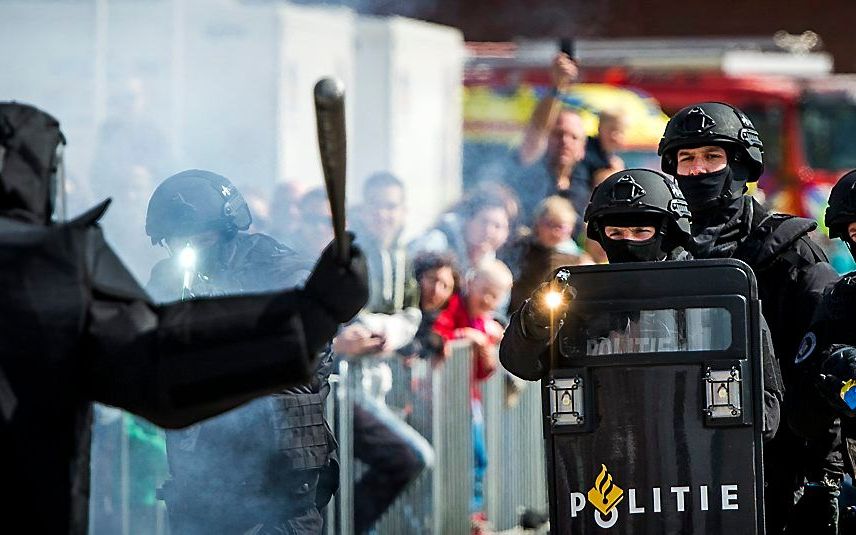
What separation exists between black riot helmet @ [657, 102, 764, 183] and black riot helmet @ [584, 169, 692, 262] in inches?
20.1

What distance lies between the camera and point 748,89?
1864 centimetres

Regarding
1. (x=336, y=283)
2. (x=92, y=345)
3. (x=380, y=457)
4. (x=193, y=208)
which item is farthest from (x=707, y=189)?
(x=92, y=345)

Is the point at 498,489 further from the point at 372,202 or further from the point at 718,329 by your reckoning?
the point at 718,329

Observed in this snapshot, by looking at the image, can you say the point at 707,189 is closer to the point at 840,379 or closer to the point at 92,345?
the point at 840,379

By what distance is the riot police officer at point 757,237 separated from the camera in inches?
211

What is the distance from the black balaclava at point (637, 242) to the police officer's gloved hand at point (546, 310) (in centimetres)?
48

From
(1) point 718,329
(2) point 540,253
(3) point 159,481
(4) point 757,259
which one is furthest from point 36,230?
(2) point 540,253

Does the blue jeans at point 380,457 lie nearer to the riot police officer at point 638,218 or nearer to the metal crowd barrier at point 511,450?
the metal crowd barrier at point 511,450

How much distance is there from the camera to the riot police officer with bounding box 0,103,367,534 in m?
3.12

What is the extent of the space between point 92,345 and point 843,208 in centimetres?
287

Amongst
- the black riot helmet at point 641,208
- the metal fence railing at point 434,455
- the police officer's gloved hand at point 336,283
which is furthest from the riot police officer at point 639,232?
the metal fence railing at point 434,455

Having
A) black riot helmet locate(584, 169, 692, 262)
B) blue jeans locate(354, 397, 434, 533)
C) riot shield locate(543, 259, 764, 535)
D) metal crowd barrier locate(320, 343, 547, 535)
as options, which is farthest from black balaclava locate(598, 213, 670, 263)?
blue jeans locate(354, 397, 434, 533)

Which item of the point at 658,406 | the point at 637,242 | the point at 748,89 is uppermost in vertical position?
the point at 748,89

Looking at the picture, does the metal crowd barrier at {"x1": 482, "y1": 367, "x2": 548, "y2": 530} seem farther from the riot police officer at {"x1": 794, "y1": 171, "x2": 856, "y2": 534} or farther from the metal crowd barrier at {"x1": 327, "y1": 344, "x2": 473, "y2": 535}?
the riot police officer at {"x1": 794, "y1": 171, "x2": 856, "y2": 534}
